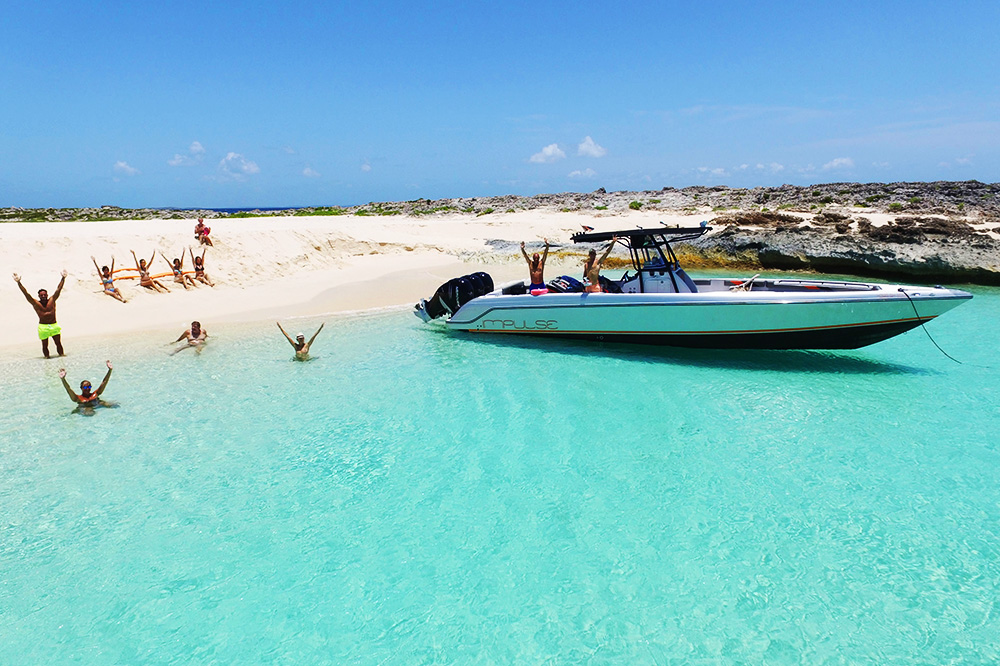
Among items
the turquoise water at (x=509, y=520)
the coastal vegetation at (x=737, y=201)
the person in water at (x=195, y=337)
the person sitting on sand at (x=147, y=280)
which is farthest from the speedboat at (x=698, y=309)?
the coastal vegetation at (x=737, y=201)


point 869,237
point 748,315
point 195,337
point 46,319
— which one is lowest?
point 195,337

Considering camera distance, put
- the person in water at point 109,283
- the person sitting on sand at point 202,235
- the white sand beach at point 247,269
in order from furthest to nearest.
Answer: the person sitting on sand at point 202,235
the person in water at point 109,283
the white sand beach at point 247,269

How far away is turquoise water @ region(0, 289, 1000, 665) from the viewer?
4410 mm

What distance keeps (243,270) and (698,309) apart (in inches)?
598

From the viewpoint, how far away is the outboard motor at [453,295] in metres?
14.0

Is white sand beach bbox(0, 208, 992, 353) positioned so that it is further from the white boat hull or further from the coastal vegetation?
the coastal vegetation

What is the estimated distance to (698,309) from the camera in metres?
10.7

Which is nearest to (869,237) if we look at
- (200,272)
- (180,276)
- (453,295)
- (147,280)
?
(453,295)

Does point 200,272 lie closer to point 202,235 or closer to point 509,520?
point 202,235

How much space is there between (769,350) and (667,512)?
22.3 ft

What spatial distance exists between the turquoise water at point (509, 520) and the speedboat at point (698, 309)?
852 millimetres

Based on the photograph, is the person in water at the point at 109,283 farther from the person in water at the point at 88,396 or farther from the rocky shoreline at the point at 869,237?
the rocky shoreline at the point at 869,237

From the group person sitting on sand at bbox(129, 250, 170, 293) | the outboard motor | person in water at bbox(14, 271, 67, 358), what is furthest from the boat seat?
person sitting on sand at bbox(129, 250, 170, 293)

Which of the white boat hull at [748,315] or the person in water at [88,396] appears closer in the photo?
the person in water at [88,396]
